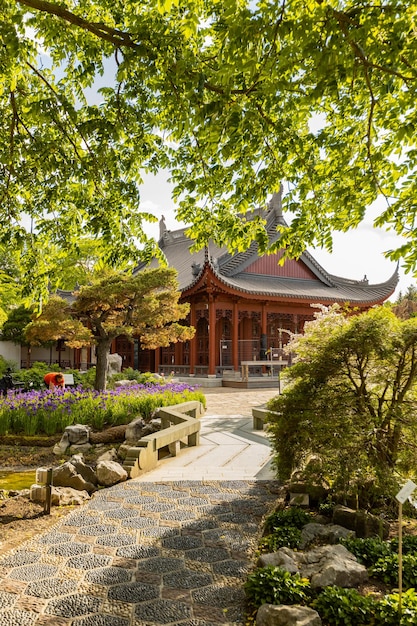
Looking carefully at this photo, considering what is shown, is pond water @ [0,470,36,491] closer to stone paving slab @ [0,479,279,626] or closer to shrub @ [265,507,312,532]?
stone paving slab @ [0,479,279,626]

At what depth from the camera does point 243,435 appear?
328 inches

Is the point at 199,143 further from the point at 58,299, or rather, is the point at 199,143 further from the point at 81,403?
the point at 58,299

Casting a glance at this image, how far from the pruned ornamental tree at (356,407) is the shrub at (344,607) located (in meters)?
1.12

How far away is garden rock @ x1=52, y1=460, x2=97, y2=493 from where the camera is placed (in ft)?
17.6

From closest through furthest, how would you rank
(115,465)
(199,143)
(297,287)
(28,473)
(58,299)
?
(199,143), (115,465), (28,473), (58,299), (297,287)

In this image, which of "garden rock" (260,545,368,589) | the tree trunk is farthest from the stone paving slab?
the tree trunk

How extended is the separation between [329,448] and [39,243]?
4.43 m

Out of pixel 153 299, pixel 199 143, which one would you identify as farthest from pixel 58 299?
pixel 199 143

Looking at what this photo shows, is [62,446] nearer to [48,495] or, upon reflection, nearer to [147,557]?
[48,495]

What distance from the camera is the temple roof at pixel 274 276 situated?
2209cm

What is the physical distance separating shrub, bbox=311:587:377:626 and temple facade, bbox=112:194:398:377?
1670cm

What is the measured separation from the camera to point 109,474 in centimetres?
553

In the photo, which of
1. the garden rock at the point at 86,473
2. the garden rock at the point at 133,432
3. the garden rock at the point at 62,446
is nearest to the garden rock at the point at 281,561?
the garden rock at the point at 86,473

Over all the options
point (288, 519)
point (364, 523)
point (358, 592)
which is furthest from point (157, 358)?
point (358, 592)
